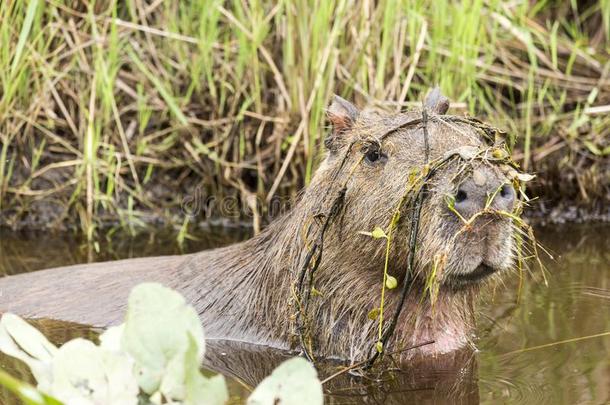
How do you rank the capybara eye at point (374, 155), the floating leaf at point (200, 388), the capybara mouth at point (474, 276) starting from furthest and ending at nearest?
the capybara eye at point (374, 155) < the capybara mouth at point (474, 276) < the floating leaf at point (200, 388)

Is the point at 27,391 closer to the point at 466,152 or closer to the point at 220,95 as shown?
the point at 466,152

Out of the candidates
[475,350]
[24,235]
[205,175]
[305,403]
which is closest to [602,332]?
[475,350]

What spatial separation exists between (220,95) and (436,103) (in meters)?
2.74

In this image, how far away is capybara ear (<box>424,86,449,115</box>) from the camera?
170 inches

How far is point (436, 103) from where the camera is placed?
4.32 m

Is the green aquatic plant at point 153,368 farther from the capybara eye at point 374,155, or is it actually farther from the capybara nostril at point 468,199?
the capybara eye at point 374,155

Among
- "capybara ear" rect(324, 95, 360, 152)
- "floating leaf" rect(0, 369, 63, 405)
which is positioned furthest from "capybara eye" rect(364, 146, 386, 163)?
"floating leaf" rect(0, 369, 63, 405)

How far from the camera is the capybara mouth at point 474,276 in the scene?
3.84m

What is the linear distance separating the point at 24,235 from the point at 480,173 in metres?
3.50

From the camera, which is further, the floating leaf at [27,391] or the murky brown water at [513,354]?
the murky brown water at [513,354]

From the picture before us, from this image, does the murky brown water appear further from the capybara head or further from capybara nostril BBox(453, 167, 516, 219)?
capybara nostril BBox(453, 167, 516, 219)

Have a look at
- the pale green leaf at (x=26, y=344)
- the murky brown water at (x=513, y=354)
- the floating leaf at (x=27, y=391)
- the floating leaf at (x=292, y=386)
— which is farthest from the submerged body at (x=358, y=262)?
the floating leaf at (x=27, y=391)

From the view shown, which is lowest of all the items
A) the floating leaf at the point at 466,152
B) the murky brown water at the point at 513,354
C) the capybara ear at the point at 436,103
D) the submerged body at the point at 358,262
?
the murky brown water at the point at 513,354

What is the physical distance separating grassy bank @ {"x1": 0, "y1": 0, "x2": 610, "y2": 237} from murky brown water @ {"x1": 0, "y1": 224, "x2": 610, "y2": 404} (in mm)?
808
